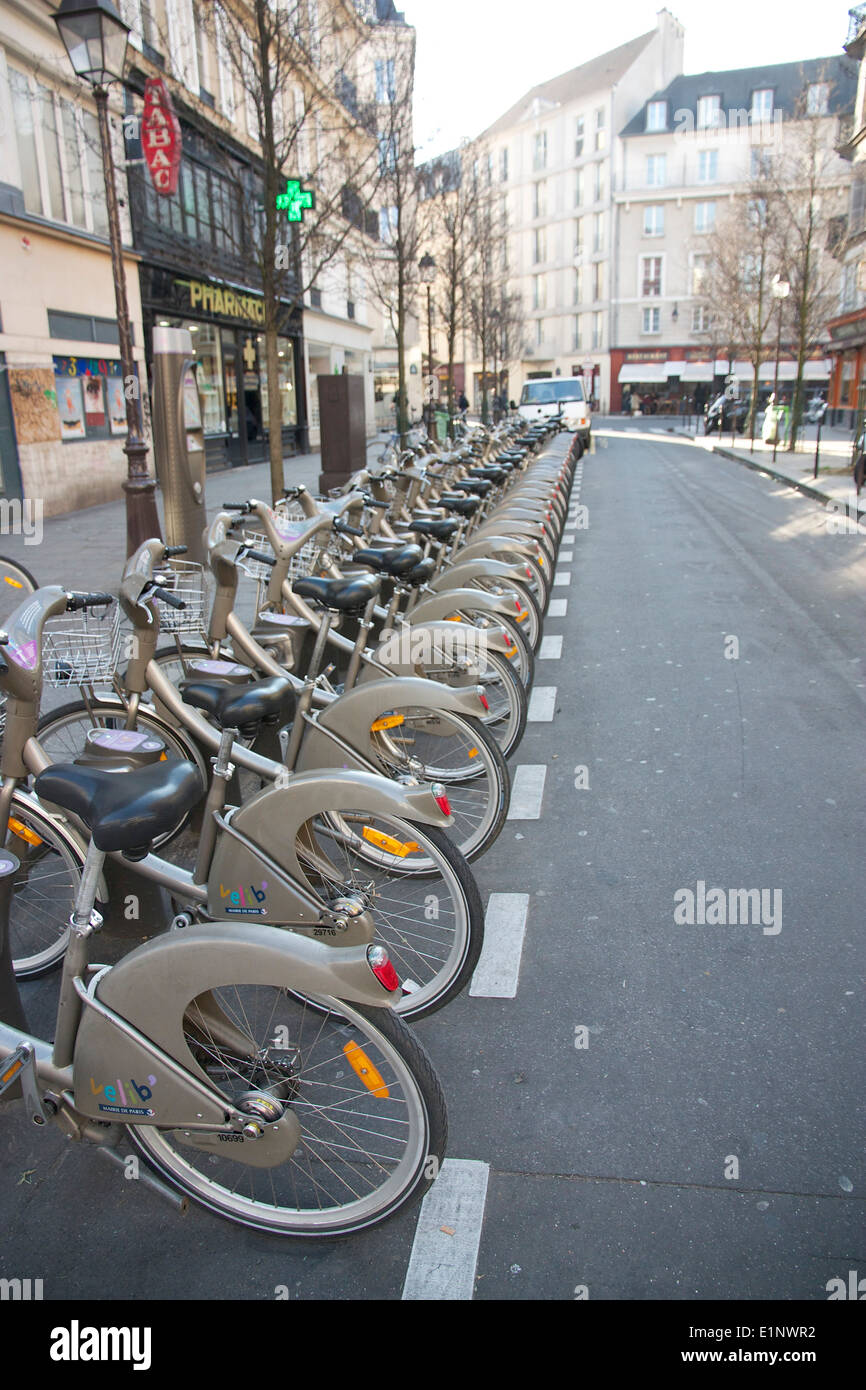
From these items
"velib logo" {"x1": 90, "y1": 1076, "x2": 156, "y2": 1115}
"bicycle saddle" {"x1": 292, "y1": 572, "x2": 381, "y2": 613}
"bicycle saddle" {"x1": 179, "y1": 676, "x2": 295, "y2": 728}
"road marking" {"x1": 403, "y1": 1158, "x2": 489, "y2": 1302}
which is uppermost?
"bicycle saddle" {"x1": 292, "y1": 572, "x2": 381, "y2": 613}

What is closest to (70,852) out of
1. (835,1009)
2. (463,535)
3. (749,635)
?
(835,1009)

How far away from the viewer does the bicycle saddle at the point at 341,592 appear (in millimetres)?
3945

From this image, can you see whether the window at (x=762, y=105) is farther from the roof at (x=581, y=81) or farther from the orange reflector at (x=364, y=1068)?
the orange reflector at (x=364, y=1068)

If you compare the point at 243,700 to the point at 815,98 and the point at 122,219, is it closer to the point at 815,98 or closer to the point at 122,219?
the point at 122,219

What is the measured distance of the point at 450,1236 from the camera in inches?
88.3

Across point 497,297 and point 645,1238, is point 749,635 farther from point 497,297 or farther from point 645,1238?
point 497,297

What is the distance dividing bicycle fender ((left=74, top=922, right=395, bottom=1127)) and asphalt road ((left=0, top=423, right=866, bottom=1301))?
0.39 m

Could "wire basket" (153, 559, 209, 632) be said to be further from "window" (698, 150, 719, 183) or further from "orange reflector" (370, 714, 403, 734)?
"window" (698, 150, 719, 183)

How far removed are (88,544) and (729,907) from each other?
9821 mm

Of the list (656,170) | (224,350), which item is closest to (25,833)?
(224,350)

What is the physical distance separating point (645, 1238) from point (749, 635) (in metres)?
5.81

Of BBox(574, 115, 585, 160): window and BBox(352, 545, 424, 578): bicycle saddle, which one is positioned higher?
BBox(574, 115, 585, 160): window

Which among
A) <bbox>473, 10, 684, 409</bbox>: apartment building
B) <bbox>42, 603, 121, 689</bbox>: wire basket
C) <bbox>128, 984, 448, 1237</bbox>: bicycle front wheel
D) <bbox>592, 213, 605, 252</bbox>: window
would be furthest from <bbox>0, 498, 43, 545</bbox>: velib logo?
<bbox>592, 213, 605, 252</bbox>: window

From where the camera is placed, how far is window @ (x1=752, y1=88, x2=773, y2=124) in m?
61.2
